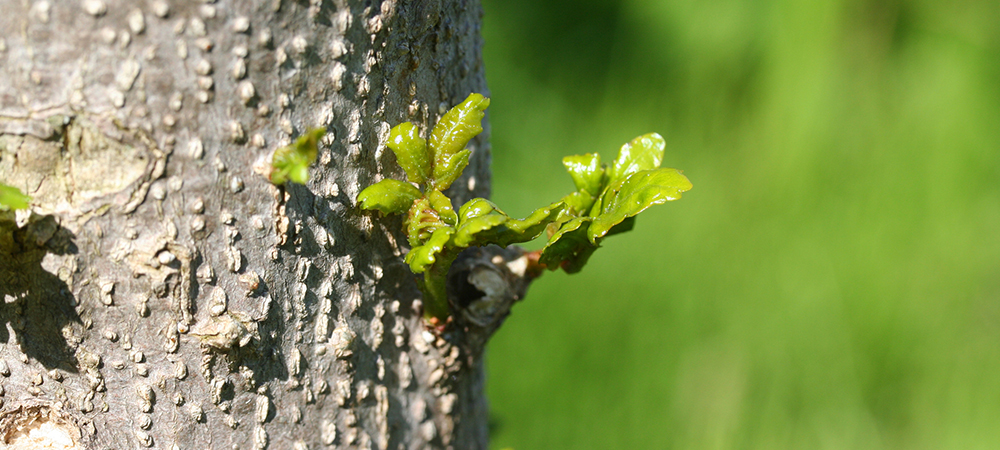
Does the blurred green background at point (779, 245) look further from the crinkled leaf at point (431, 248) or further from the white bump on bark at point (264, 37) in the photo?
the white bump on bark at point (264, 37)

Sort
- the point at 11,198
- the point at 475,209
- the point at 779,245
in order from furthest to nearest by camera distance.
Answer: the point at 779,245 < the point at 475,209 < the point at 11,198

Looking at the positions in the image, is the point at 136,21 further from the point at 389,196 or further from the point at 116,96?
the point at 389,196

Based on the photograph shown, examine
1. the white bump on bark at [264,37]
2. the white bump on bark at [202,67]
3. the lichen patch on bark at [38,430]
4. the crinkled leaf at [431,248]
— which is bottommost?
the lichen patch on bark at [38,430]

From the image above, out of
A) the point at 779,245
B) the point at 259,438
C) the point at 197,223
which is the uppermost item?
the point at 779,245

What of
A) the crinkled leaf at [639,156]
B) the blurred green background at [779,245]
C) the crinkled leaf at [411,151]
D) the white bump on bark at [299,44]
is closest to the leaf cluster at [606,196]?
the crinkled leaf at [639,156]

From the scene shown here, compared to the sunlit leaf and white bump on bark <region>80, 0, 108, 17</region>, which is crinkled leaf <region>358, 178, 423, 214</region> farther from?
white bump on bark <region>80, 0, 108, 17</region>

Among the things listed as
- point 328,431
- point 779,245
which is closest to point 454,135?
point 328,431
